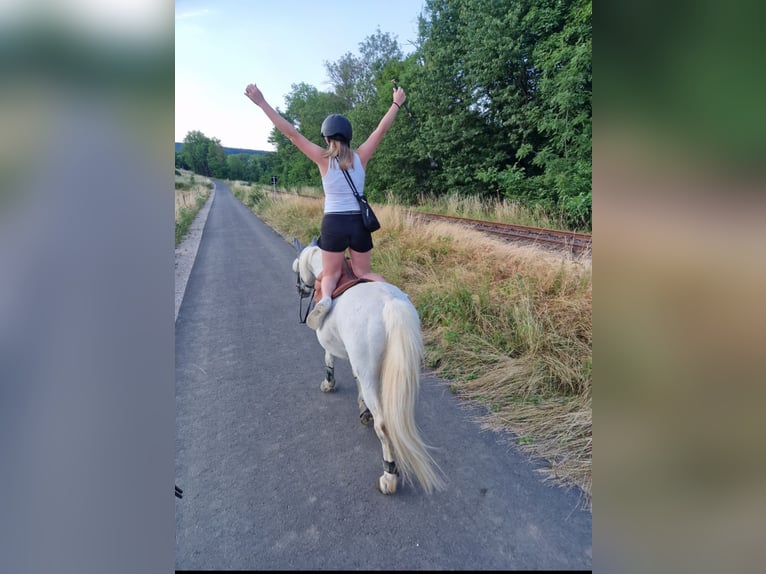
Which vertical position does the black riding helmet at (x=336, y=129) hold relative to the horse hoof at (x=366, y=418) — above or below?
above

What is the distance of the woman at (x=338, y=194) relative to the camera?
2.45m

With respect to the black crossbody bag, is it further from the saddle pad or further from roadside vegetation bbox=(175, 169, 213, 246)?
roadside vegetation bbox=(175, 169, 213, 246)

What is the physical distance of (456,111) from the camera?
15281 mm

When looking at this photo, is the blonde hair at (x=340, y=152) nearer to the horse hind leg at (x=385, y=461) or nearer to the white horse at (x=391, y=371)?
the white horse at (x=391, y=371)

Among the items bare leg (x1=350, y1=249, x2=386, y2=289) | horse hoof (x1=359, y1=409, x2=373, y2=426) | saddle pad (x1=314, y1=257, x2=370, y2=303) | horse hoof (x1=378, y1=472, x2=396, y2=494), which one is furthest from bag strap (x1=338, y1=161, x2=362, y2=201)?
horse hoof (x1=378, y1=472, x2=396, y2=494)

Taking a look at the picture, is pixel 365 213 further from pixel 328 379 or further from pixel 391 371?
pixel 328 379

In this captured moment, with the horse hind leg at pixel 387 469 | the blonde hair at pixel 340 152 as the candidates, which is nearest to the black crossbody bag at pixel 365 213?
the blonde hair at pixel 340 152

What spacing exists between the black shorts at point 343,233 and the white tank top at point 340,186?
6cm

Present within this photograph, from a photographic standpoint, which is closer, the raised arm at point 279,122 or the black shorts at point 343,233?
the raised arm at point 279,122
